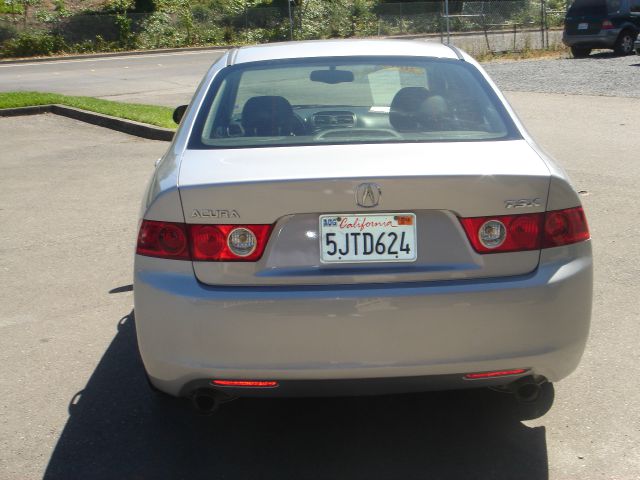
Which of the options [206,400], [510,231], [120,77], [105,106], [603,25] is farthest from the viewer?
[603,25]

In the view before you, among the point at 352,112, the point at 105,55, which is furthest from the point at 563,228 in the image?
the point at 105,55

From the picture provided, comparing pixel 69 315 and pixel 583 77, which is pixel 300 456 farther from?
pixel 583 77

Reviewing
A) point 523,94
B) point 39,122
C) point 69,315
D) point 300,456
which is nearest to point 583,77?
point 523,94

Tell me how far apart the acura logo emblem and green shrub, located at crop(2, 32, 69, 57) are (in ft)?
122

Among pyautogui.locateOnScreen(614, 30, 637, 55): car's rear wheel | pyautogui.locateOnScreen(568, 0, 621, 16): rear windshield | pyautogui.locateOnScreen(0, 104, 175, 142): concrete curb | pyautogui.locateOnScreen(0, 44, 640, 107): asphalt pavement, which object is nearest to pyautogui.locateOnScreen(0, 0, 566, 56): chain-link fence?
pyautogui.locateOnScreen(568, 0, 621, 16): rear windshield

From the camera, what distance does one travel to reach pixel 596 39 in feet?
88.8

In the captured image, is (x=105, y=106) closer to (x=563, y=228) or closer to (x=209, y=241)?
(x=209, y=241)

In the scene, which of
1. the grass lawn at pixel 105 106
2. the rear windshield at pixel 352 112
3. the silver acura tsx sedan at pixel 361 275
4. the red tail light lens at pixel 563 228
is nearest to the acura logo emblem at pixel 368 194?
the silver acura tsx sedan at pixel 361 275

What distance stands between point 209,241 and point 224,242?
61 mm

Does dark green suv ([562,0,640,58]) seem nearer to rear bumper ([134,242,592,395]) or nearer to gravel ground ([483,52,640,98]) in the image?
gravel ground ([483,52,640,98])

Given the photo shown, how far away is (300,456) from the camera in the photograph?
→ 3969 mm

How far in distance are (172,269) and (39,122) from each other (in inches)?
503

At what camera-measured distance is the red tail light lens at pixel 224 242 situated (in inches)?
138

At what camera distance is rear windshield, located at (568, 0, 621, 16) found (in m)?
26.9
